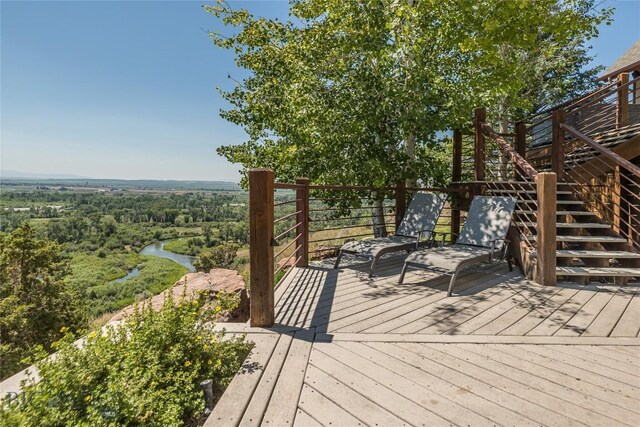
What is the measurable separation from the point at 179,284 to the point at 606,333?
524 cm

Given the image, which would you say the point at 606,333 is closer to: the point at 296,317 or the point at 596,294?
the point at 596,294

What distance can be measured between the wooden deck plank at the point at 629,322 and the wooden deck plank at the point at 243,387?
307 cm

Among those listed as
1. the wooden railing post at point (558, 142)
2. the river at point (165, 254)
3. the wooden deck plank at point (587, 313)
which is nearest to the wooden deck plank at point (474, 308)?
the wooden deck plank at point (587, 313)

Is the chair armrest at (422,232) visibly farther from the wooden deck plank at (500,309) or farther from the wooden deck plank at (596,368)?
the wooden deck plank at (596,368)

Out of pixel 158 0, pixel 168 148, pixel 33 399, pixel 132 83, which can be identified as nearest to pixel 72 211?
pixel 168 148

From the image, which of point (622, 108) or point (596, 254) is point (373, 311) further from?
point (622, 108)

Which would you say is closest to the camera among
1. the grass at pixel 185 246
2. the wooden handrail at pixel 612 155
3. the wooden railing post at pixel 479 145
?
the wooden handrail at pixel 612 155

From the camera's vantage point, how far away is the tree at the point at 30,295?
13.7m

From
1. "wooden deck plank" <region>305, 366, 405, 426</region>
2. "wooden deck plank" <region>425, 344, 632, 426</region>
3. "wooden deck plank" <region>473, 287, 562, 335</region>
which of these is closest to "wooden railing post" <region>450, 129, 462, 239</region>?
"wooden deck plank" <region>473, 287, 562, 335</region>

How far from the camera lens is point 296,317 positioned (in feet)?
10.8

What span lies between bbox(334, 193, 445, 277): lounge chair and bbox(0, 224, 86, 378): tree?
1509 cm

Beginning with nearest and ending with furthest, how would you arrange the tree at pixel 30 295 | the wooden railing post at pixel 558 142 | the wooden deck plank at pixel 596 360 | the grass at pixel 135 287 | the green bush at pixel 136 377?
the green bush at pixel 136 377
the wooden deck plank at pixel 596 360
the wooden railing post at pixel 558 142
the tree at pixel 30 295
the grass at pixel 135 287

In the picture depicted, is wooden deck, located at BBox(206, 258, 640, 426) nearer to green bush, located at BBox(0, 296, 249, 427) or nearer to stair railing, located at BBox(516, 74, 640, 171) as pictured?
green bush, located at BBox(0, 296, 249, 427)

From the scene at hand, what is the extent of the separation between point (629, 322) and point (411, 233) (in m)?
3.07
